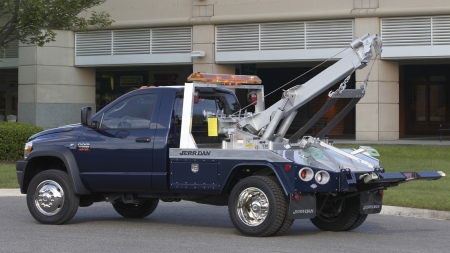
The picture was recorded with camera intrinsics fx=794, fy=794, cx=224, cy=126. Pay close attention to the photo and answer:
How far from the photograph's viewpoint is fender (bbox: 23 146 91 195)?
11.3m

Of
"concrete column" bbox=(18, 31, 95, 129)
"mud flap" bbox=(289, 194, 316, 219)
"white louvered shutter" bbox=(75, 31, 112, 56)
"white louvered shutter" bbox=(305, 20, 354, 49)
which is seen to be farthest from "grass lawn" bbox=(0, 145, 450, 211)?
"white louvered shutter" bbox=(75, 31, 112, 56)

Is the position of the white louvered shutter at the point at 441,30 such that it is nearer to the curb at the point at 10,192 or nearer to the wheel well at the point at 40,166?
the curb at the point at 10,192

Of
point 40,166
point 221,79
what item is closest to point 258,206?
point 221,79

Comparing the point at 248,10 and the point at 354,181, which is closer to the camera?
the point at 354,181

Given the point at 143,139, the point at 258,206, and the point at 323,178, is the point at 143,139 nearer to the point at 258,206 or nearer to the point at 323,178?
the point at 258,206

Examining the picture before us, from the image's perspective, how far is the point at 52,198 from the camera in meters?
11.4

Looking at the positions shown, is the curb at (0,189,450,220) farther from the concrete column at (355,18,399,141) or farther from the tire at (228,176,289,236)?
the concrete column at (355,18,399,141)

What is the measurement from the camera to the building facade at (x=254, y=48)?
27.4 m

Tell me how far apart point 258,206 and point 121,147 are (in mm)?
2253

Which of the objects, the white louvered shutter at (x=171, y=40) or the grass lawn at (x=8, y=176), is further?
the white louvered shutter at (x=171, y=40)

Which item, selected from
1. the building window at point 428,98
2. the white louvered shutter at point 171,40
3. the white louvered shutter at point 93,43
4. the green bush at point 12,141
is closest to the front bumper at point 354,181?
the green bush at point 12,141

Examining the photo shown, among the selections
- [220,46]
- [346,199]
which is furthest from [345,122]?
[346,199]

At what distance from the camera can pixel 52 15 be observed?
23.6m

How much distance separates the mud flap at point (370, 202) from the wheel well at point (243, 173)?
1332 mm
